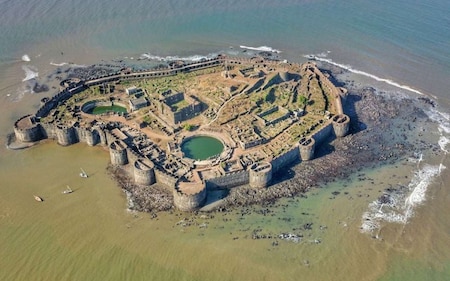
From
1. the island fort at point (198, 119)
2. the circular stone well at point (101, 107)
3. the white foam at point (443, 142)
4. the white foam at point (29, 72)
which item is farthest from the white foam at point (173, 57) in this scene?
the white foam at point (443, 142)

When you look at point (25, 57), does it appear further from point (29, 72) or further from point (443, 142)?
point (443, 142)

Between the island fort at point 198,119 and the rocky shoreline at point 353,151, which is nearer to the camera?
the rocky shoreline at point 353,151

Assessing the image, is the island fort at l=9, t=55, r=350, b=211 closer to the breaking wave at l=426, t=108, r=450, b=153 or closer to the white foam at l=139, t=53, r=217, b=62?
the white foam at l=139, t=53, r=217, b=62

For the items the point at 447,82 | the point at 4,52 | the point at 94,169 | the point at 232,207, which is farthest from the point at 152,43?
the point at 447,82

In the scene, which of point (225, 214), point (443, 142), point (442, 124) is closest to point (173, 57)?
point (225, 214)

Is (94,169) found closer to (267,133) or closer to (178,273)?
(178,273)

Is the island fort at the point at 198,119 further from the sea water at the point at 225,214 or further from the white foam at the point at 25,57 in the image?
the white foam at the point at 25,57
